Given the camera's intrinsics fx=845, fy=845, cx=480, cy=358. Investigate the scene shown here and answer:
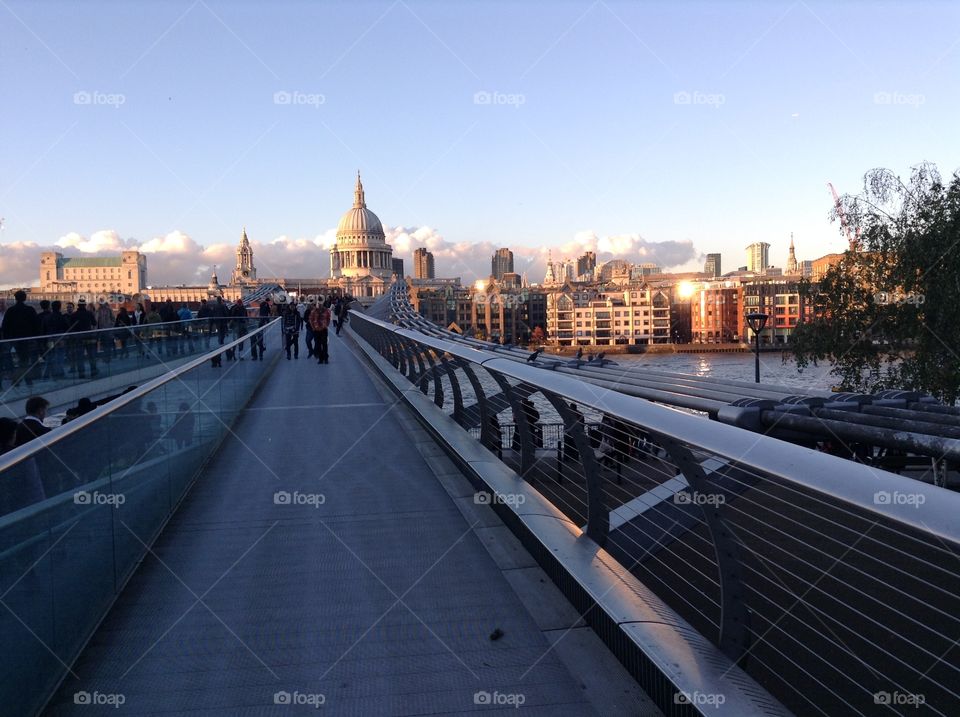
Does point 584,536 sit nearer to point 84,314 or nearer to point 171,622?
point 171,622

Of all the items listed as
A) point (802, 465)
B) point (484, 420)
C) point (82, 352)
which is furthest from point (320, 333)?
point (802, 465)

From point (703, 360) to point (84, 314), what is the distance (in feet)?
298

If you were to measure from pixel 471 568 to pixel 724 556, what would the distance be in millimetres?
1685

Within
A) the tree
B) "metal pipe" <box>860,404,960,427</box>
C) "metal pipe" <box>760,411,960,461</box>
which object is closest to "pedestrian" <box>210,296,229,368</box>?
"metal pipe" <box>760,411,960,461</box>

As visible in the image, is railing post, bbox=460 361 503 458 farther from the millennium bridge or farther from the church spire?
the church spire

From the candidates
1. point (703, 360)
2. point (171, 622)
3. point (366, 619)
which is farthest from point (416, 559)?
point (703, 360)

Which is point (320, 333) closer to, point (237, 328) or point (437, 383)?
point (237, 328)

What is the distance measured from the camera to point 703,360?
98250 millimetres

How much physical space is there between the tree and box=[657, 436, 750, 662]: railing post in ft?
58.0

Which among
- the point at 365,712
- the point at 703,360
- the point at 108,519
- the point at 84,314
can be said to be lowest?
the point at 703,360

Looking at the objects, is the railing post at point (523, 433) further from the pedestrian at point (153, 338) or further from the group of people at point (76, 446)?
the pedestrian at point (153, 338)

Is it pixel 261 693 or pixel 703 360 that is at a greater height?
→ pixel 261 693

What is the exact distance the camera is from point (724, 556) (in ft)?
8.77

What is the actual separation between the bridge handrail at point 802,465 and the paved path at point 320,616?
0.96 metres
